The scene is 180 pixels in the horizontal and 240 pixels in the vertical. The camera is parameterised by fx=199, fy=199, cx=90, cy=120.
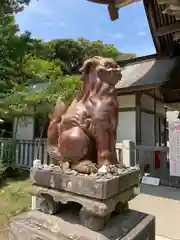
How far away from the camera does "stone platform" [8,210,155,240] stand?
134 centimetres

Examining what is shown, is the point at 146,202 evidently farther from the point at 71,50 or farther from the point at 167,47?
the point at 71,50

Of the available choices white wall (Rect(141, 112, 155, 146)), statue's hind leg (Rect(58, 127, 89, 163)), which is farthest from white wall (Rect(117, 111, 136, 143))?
statue's hind leg (Rect(58, 127, 89, 163))

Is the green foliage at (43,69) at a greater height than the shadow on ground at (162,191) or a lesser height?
greater

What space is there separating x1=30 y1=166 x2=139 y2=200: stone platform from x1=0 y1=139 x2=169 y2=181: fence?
295cm

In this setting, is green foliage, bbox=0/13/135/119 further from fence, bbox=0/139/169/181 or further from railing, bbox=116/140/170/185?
railing, bbox=116/140/170/185

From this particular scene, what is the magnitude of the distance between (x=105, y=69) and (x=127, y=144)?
10.4ft

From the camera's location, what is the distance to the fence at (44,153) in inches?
180

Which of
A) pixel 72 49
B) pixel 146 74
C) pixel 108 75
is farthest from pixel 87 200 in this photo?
pixel 72 49

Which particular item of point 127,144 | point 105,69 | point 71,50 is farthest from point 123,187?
point 71,50

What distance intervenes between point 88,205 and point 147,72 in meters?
6.41

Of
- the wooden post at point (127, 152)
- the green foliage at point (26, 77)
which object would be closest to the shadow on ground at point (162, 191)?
the wooden post at point (127, 152)

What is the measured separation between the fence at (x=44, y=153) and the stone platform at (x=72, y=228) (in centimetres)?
290

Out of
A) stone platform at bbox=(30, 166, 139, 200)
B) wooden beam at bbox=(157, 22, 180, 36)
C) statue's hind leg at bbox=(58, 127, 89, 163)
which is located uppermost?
wooden beam at bbox=(157, 22, 180, 36)

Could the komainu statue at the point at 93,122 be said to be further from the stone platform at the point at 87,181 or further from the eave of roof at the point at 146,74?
the eave of roof at the point at 146,74
